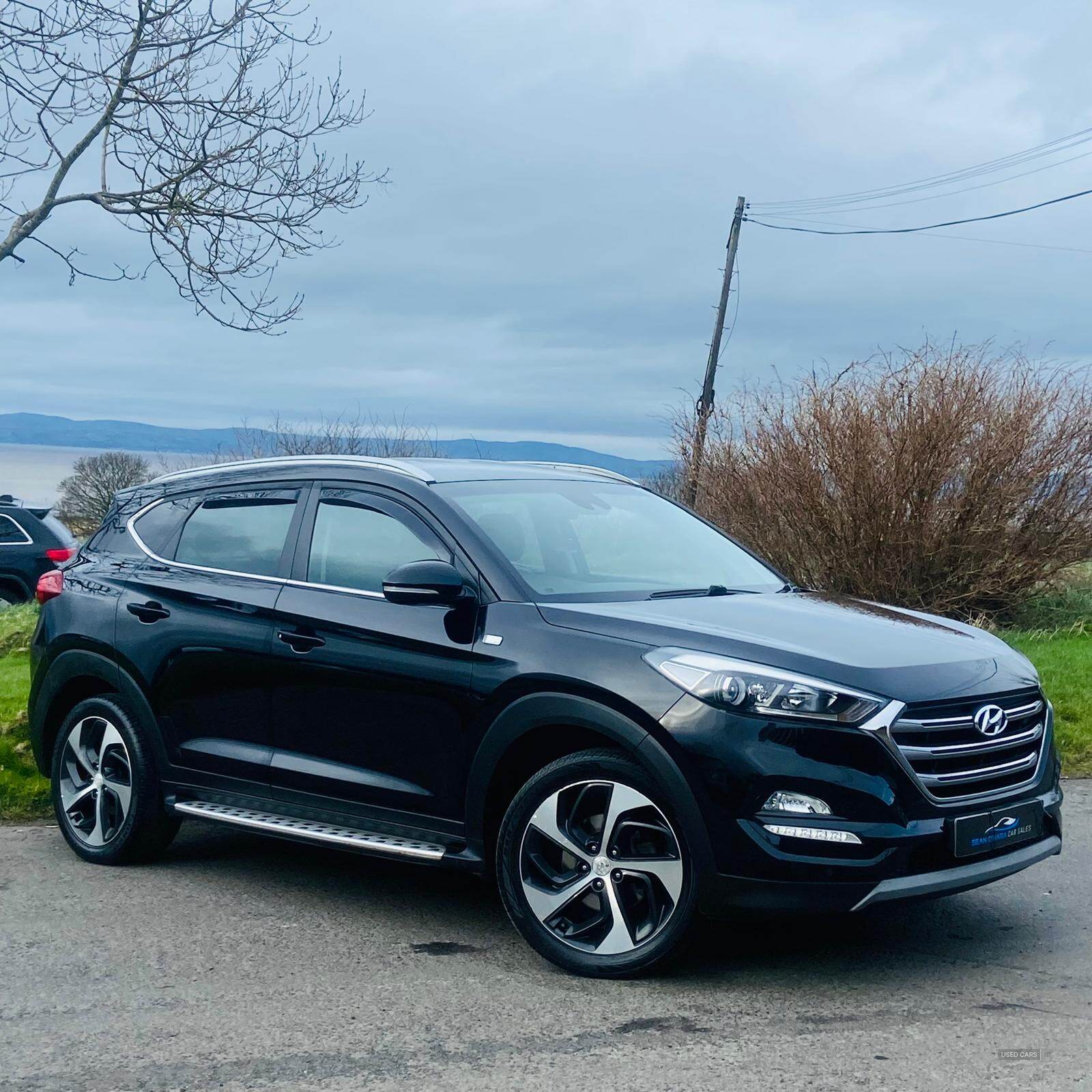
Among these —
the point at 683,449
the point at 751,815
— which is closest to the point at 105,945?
the point at 751,815

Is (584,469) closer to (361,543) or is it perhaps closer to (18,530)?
(361,543)

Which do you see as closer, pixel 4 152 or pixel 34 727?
pixel 34 727

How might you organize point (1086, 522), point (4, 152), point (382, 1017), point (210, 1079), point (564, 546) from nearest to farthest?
point (210, 1079)
point (382, 1017)
point (564, 546)
point (4, 152)
point (1086, 522)

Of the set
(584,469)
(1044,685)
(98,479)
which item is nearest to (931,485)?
(1044,685)

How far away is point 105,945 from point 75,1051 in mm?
1081

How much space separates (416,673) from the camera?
5242 mm

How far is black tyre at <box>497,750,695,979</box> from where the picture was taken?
15.2 ft

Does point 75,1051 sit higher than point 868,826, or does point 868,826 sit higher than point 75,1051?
point 868,826

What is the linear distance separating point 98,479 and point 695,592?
36032mm

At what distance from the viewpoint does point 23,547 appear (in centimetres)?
1781

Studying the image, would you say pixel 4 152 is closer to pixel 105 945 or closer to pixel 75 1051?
pixel 105 945

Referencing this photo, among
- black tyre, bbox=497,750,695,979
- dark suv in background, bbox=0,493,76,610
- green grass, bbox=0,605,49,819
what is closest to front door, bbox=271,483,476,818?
black tyre, bbox=497,750,695,979

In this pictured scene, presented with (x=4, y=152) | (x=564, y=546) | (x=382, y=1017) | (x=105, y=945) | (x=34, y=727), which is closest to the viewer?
(x=382, y=1017)

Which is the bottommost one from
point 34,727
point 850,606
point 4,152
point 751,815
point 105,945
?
point 105,945
